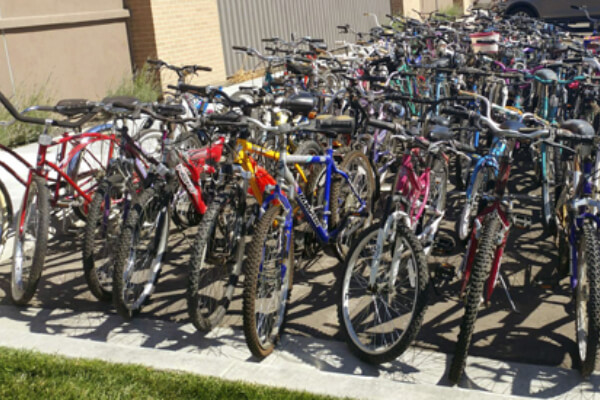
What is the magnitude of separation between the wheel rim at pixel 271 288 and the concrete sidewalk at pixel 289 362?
0.13 m

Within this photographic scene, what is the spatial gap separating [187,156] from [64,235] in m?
2.02

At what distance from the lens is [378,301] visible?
16.1ft

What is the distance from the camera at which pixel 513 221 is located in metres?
4.41

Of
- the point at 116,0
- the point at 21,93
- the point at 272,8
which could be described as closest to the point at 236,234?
the point at 21,93

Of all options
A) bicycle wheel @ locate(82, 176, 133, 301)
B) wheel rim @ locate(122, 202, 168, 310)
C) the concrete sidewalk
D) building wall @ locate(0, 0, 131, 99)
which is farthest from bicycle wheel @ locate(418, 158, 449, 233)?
building wall @ locate(0, 0, 131, 99)

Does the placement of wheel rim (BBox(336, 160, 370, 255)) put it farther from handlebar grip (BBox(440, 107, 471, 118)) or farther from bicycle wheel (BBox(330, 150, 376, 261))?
handlebar grip (BBox(440, 107, 471, 118))

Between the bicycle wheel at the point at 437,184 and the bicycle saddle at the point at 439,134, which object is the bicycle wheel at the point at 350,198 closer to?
the bicycle wheel at the point at 437,184

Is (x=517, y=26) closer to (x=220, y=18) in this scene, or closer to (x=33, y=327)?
(x=220, y=18)

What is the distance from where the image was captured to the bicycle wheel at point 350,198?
5457 mm

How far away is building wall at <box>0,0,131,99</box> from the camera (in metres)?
9.66

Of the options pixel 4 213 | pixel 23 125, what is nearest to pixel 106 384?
pixel 4 213

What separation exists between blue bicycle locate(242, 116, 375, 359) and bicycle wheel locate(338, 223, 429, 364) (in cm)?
43

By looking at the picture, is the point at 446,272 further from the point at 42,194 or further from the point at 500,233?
the point at 42,194

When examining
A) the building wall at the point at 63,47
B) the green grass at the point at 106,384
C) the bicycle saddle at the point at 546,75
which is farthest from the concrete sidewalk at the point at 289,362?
the building wall at the point at 63,47
